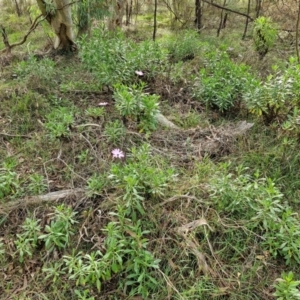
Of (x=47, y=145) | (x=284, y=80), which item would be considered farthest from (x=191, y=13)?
(x=47, y=145)

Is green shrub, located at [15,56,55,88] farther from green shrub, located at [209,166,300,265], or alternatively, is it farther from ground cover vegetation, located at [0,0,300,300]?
green shrub, located at [209,166,300,265]

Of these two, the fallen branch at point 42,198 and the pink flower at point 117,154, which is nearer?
the fallen branch at point 42,198

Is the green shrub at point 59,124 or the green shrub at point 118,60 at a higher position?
the green shrub at point 118,60

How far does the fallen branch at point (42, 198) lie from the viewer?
2305 millimetres

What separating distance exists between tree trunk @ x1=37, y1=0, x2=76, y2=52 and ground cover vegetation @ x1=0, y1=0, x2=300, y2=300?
0.85 meters

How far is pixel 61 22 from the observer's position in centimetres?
514

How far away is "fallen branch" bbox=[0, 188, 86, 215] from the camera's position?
7.56 ft

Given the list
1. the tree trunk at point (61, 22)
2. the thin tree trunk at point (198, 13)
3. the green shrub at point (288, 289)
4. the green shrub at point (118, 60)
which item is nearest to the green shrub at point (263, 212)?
the green shrub at point (288, 289)

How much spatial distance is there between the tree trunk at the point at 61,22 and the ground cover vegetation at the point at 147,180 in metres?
0.85

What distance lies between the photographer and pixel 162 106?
150 inches

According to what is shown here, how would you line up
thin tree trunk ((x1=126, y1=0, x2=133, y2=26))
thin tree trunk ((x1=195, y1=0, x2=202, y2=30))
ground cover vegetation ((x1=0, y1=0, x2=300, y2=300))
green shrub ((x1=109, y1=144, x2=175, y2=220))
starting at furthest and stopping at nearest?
thin tree trunk ((x1=126, y1=0, x2=133, y2=26)) < thin tree trunk ((x1=195, y1=0, x2=202, y2=30)) < green shrub ((x1=109, y1=144, x2=175, y2=220)) < ground cover vegetation ((x1=0, y1=0, x2=300, y2=300))

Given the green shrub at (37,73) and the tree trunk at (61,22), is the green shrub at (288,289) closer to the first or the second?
the green shrub at (37,73)

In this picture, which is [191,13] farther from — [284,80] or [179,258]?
[179,258]

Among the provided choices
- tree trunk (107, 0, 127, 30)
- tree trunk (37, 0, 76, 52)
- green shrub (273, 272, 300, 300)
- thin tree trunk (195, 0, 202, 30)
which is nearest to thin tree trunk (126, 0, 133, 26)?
thin tree trunk (195, 0, 202, 30)
